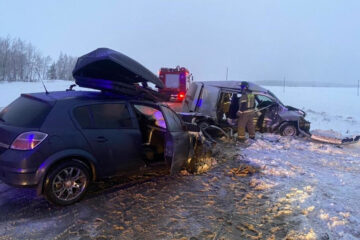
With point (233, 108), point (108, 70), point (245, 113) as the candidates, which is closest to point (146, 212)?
point (108, 70)

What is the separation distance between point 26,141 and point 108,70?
69.5 inches

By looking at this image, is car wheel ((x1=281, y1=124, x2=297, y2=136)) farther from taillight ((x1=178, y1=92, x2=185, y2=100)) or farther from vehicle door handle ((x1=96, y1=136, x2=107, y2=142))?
vehicle door handle ((x1=96, y1=136, x2=107, y2=142))

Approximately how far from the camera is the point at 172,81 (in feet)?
55.7

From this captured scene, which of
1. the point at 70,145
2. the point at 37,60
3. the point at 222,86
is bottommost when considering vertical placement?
the point at 70,145

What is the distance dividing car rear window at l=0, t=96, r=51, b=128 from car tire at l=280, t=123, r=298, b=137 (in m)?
8.32

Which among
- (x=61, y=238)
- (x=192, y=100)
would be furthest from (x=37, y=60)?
(x=61, y=238)

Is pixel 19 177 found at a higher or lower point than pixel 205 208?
higher

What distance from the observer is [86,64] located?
4.36m

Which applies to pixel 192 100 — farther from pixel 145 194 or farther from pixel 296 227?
pixel 296 227

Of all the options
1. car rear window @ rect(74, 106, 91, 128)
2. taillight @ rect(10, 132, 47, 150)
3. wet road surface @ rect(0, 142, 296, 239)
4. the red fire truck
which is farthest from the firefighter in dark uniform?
the red fire truck

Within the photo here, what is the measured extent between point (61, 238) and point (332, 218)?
3.33 metres

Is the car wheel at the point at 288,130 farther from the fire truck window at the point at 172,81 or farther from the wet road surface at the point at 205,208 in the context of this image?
the fire truck window at the point at 172,81

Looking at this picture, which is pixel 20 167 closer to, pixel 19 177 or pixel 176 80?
pixel 19 177

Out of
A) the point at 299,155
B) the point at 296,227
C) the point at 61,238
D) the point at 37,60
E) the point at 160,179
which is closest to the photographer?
the point at 61,238
